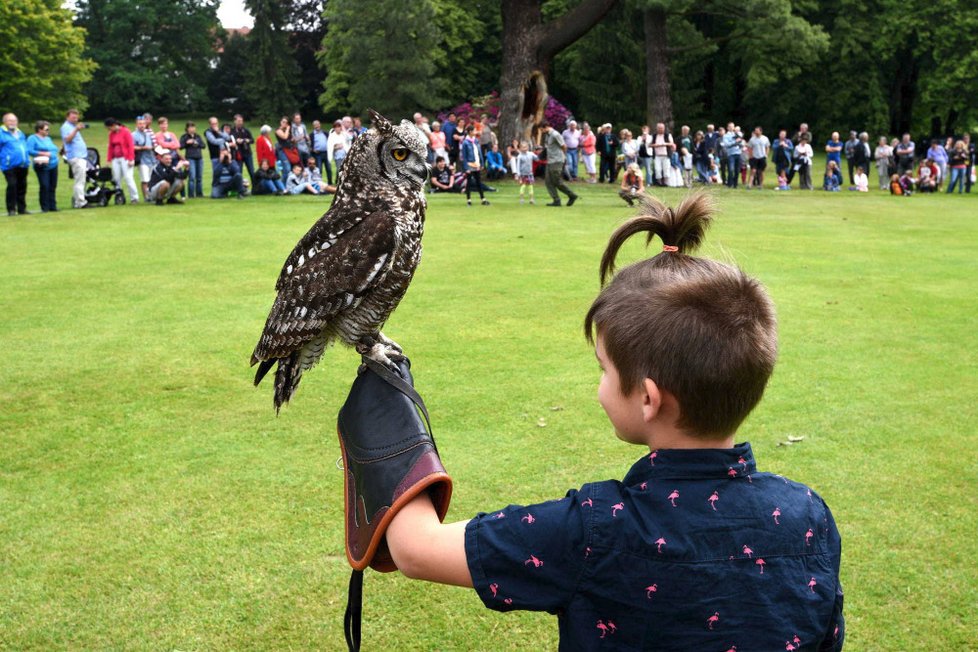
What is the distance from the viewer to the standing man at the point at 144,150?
65.3ft

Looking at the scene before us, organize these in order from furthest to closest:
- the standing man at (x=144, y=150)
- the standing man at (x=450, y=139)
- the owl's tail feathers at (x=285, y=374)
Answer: the standing man at (x=450, y=139)
the standing man at (x=144, y=150)
the owl's tail feathers at (x=285, y=374)

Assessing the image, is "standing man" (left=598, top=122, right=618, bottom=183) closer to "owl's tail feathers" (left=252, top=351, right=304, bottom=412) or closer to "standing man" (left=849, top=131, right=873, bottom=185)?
"standing man" (left=849, top=131, right=873, bottom=185)

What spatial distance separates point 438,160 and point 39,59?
40946 mm

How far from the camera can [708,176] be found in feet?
96.9

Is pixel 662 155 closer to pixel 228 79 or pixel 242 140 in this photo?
pixel 242 140

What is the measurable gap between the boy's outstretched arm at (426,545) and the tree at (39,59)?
58.6 meters

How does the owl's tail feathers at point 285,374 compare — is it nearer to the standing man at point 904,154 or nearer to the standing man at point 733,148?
the standing man at point 733,148

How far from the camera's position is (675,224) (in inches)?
74.9

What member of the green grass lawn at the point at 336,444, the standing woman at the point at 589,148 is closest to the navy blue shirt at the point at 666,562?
the green grass lawn at the point at 336,444

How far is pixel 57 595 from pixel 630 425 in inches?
122

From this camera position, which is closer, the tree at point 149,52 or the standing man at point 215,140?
the standing man at point 215,140

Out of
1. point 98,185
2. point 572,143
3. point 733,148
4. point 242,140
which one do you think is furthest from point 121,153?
point 733,148

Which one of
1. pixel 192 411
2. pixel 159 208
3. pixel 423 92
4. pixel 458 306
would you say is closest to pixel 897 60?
pixel 423 92

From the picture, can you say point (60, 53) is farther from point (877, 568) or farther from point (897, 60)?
point (877, 568)
